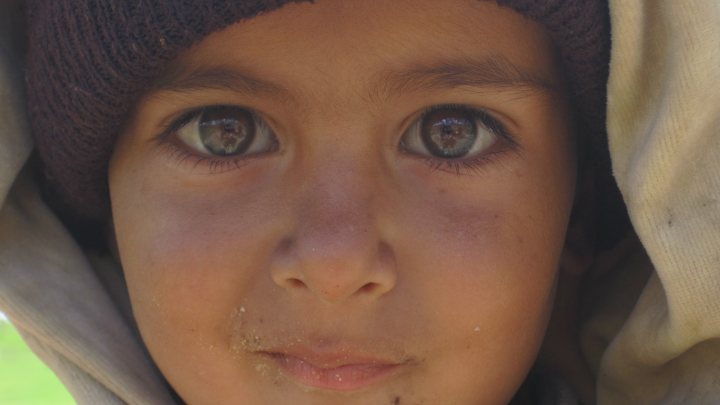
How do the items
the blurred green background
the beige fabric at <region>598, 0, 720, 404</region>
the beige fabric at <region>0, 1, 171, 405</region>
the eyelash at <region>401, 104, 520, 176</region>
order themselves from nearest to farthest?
the beige fabric at <region>598, 0, 720, 404</region>, the eyelash at <region>401, 104, 520, 176</region>, the beige fabric at <region>0, 1, 171, 405</region>, the blurred green background

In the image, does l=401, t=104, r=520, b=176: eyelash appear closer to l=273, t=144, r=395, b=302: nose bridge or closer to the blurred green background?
l=273, t=144, r=395, b=302: nose bridge

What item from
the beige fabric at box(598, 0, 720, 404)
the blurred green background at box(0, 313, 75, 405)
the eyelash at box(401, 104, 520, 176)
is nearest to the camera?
the beige fabric at box(598, 0, 720, 404)

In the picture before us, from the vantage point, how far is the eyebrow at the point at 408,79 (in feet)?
3.69

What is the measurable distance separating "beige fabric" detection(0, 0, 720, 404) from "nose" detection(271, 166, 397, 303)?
255mm

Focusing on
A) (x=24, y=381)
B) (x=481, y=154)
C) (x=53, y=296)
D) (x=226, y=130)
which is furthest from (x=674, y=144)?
(x=24, y=381)

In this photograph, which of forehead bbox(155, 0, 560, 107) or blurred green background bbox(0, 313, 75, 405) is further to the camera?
blurred green background bbox(0, 313, 75, 405)

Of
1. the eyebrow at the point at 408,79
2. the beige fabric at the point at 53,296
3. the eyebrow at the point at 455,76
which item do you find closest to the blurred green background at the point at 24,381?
the beige fabric at the point at 53,296

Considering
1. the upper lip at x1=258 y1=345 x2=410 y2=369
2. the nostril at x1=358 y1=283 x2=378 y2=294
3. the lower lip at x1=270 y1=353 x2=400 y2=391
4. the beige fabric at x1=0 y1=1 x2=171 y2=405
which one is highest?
the beige fabric at x1=0 y1=1 x2=171 y2=405

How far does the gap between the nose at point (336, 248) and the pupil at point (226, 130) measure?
0.12 m

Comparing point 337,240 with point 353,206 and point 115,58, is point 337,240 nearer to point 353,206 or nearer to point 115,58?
point 353,206

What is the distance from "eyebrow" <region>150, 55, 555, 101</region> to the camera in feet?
3.69

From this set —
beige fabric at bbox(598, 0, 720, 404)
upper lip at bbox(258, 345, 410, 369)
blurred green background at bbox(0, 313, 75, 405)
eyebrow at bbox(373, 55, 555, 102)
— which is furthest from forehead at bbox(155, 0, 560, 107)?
blurred green background at bbox(0, 313, 75, 405)

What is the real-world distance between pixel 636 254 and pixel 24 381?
2.40m

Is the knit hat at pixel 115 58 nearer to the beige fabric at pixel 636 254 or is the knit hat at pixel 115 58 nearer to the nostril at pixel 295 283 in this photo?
the beige fabric at pixel 636 254
